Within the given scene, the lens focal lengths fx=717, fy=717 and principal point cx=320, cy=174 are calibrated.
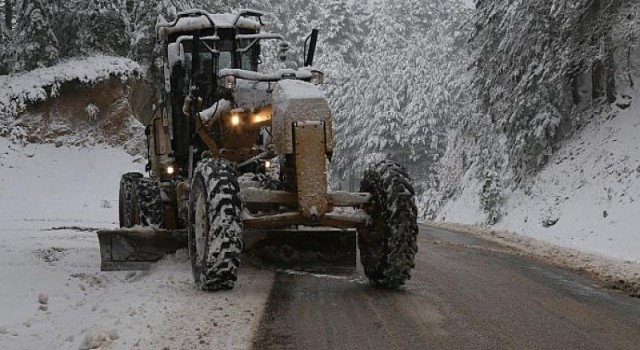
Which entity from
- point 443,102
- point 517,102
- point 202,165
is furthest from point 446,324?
point 443,102

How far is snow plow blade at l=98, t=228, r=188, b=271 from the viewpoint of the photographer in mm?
8586

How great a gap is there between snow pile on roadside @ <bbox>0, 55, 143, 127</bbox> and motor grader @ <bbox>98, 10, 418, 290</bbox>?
1487cm

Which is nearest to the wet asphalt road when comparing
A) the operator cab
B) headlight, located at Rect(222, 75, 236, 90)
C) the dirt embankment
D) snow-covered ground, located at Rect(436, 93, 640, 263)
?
the operator cab

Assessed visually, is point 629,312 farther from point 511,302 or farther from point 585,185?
point 585,185

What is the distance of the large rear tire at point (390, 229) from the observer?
7.34m

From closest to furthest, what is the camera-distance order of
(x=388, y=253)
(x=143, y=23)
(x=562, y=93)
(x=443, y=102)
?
(x=388, y=253), (x=562, y=93), (x=143, y=23), (x=443, y=102)

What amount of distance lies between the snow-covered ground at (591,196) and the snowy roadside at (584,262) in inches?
19.2

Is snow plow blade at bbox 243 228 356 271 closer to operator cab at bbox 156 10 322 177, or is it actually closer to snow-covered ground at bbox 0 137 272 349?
snow-covered ground at bbox 0 137 272 349

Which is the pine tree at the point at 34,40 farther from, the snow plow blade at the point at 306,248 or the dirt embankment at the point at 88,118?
the snow plow blade at the point at 306,248

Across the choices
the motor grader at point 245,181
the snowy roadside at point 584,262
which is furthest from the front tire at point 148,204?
the snowy roadside at point 584,262

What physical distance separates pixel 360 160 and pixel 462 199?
20.3 metres

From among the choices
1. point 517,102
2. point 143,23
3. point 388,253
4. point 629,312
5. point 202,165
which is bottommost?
point 629,312

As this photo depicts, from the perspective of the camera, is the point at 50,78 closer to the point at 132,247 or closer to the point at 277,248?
the point at 132,247

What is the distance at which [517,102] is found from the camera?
20.3 meters
